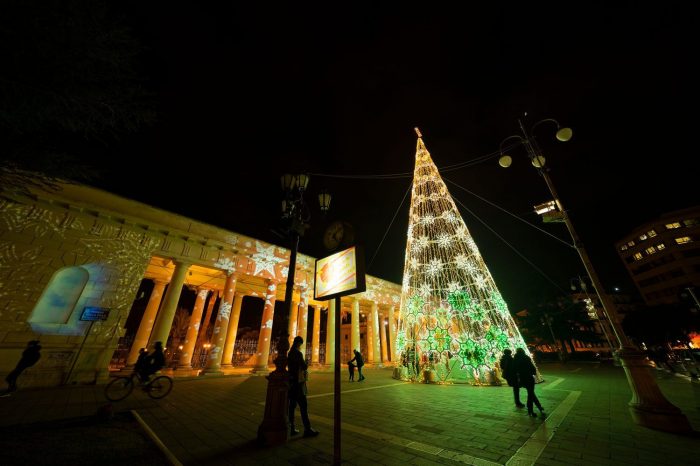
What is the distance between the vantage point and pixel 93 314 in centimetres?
1054

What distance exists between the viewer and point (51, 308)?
33.9 feet

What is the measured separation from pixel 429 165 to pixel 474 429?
10161 mm

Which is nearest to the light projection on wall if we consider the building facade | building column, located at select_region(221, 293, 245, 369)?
building column, located at select_region(221, 293, 245, 369)

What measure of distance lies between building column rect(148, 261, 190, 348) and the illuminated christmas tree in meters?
11.8

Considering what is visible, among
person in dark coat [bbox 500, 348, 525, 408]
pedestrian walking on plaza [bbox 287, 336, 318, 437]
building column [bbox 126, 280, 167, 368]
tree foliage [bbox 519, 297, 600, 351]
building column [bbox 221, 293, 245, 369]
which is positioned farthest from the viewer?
tree foliage [bbox 519, 297, 600, 351]

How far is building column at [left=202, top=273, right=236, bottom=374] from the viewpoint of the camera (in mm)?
13453

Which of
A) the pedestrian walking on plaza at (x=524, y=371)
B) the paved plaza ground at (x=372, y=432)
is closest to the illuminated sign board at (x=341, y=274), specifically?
the paved plaza ground at (x=372, y=432)

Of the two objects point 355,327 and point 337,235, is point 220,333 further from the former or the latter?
point 337,235

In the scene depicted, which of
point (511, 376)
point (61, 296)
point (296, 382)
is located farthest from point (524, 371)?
point (61, 296)

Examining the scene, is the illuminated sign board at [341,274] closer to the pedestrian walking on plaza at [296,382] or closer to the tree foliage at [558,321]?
the pedestrian walking on plaza at [296,382]

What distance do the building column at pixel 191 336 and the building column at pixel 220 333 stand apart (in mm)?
1756

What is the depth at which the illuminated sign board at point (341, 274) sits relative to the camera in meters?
3.77

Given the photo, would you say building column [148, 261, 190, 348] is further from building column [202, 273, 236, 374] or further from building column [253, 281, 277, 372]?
building column [253, 281, 277, 372]

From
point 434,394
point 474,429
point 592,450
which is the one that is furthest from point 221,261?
point 592,450
